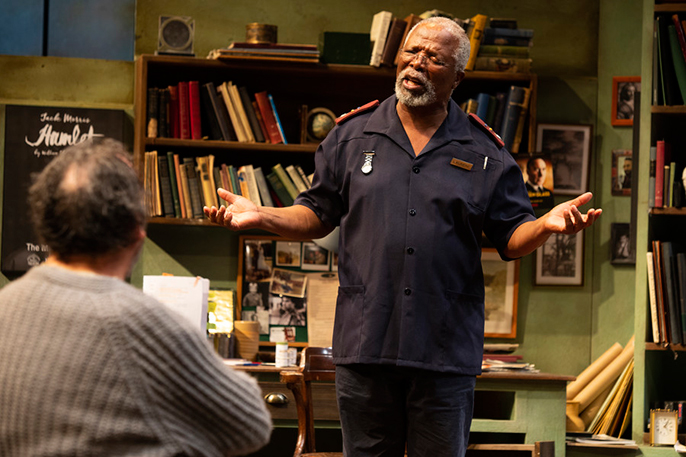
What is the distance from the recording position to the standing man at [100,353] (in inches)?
Result: 40.4

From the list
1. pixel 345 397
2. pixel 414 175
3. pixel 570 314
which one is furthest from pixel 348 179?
pixel 570 314

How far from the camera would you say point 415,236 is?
1.87 metres

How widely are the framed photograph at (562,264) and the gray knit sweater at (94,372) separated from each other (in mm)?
3163

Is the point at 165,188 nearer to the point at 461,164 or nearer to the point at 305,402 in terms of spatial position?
the point at 305,402

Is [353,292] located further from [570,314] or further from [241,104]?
[570,314]

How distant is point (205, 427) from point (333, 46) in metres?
2.95

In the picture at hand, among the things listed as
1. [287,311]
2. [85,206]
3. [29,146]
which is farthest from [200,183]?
[85,206]

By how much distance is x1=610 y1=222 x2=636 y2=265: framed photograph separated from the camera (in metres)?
4.04

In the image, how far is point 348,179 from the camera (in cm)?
201

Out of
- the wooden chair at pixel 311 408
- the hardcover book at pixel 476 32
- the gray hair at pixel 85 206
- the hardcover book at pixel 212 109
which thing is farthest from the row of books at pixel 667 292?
the gray hair at pixel 85 206

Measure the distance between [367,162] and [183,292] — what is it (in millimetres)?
1748

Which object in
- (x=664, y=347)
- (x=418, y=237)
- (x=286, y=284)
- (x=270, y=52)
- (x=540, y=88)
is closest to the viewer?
(x=418, y=237)

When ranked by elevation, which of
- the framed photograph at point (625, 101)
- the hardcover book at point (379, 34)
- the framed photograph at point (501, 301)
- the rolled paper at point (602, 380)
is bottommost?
the rolled paper at point (602, 380)

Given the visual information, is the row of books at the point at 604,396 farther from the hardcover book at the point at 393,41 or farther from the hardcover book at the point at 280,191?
the hardcover book at the point at 393,41
